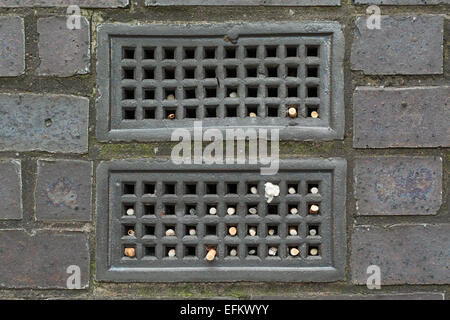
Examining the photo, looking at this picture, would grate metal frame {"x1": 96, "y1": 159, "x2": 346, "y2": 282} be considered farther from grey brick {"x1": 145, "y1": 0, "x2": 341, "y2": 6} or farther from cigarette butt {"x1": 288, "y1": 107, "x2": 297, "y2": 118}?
grey brick {"x1": 145, "y1": 0, "x2": 341, "y2": 6}

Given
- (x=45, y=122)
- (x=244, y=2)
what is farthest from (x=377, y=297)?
(x=45, y=122)

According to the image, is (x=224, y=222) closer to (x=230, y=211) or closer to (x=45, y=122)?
(x=230, y=211)

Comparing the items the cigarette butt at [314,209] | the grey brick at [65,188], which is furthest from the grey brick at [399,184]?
the grey brick at [65,188]

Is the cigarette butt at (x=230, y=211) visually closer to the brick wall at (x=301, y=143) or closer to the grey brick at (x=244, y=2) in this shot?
the brick wall at (x=301, y=143)

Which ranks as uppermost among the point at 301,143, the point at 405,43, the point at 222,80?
the point at 405,43

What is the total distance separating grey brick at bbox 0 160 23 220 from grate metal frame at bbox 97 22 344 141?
0.27 m

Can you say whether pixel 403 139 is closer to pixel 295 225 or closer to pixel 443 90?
pixel 443 90

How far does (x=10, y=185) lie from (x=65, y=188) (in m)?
0.16

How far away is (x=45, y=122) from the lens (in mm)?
1387

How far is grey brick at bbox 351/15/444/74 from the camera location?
136 centimetres

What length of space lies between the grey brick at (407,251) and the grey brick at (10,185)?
1.01 meters

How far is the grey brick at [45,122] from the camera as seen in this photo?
1.38m

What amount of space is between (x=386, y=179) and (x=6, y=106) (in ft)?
3.76

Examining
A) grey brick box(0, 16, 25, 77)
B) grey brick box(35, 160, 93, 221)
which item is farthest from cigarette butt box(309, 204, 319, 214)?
grey brick box(0, 16, 25, 77)
